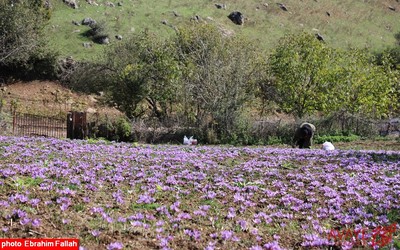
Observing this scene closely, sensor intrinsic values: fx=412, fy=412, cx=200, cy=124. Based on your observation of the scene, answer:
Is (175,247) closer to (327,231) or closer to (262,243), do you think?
(262,243)

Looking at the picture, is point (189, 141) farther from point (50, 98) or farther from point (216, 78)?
point (50, 98)

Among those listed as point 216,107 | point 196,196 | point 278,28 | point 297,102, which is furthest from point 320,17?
point 196,196

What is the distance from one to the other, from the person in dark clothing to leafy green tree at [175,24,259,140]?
15.4 feet

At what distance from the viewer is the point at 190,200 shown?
7.25 meters

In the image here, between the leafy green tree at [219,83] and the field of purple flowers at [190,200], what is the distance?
39.0ft

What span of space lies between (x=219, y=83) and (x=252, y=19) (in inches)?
1587

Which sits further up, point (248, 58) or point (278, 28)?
point (278, 28)

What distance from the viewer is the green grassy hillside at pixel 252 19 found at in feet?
159

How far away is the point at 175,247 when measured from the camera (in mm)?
5145

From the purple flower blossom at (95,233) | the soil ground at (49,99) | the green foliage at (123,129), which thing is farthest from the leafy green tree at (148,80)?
the purple flower blossom at (95,233)

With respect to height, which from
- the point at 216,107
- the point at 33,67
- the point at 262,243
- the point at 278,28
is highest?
the point at 278,28

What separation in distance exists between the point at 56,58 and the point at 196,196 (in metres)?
39.1

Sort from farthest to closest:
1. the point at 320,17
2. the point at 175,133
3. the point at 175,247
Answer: the point at 320,17 < the point at 175,133 < the point at 175,247

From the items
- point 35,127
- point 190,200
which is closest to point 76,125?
point 35,127
